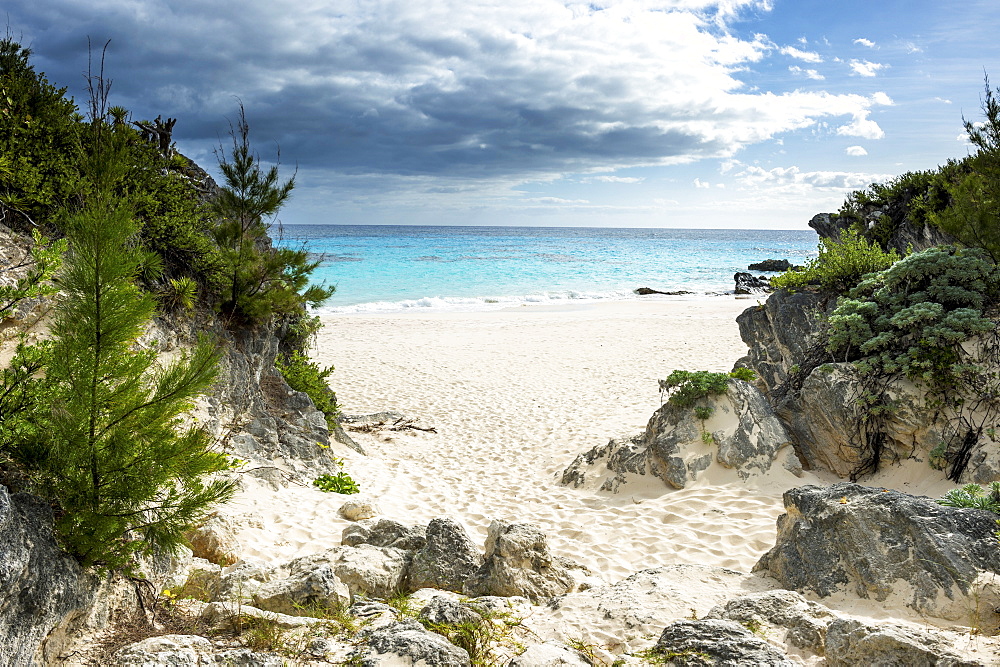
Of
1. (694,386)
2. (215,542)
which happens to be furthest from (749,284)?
(215,542)

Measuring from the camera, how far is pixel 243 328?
776cm

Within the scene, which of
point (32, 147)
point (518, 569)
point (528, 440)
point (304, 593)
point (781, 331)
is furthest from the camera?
point (528, 440)

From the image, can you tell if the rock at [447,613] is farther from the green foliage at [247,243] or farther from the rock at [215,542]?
the green foliage at [247,243]

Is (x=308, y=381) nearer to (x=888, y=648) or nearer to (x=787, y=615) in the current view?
(x=787, y=615)

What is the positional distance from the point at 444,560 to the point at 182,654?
7.77 ft

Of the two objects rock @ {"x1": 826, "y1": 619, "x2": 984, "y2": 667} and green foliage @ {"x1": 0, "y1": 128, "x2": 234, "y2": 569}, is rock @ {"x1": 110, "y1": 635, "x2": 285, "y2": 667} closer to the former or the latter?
green foliage @ {"x1": 0, "y1": 128, "x2": 234, "y2": 569}

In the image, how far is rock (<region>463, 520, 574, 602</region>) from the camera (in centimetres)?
442

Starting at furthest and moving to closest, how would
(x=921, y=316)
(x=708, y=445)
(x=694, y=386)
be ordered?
(x=694, y=386), (x=708, y=445), (x=921, y=316)

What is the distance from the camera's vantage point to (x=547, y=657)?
9.76 ft

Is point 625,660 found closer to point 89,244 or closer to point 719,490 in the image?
point 89,244

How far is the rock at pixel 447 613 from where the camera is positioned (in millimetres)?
3231

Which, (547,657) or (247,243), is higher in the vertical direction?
(247,243)

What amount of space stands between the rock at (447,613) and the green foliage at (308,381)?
20.4ft

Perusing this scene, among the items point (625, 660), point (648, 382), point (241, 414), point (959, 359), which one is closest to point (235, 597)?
point (625, 660)
